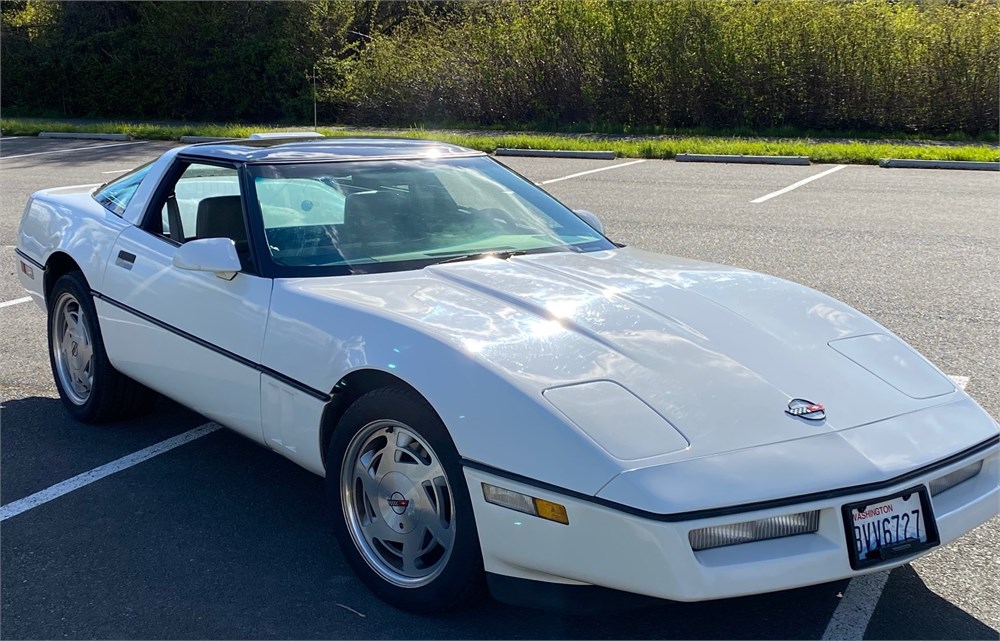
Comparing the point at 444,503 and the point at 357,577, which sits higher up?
the point at 444,503

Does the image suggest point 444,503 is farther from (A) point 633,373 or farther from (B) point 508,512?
(A) point 633,373

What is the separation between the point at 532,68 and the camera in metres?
22.9

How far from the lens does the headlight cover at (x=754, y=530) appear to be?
8.82ft

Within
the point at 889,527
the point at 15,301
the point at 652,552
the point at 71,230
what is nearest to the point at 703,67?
the point at 15,301

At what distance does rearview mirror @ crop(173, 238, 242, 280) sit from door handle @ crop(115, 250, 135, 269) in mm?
787

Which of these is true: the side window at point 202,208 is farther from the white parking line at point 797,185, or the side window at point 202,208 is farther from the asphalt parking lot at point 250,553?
the white parking line at point 797,185

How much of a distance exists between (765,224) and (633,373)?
25.4ft

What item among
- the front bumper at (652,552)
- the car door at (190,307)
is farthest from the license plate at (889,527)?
the car door at (190,307)

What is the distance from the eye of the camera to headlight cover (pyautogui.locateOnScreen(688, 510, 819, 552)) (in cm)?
269

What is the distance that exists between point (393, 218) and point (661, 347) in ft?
4.77

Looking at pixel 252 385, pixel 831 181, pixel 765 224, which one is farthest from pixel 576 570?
pixel 831 181

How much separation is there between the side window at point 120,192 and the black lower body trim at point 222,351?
1.49 ft

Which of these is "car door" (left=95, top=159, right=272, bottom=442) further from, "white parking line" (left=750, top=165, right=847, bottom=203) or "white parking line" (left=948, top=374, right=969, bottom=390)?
"white parking line" (left=750, top=165, right=847, bottom=203)

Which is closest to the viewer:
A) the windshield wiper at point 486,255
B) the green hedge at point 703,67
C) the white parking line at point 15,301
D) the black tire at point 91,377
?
the windshield wiper at point 486,255
